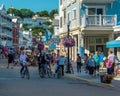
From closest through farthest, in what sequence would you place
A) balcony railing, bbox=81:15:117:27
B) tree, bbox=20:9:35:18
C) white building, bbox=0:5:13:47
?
balcony railing, bbox=81:15:117:27 < white building, bbox=0:5:13:47 < tree, bbox=20:9:35:18

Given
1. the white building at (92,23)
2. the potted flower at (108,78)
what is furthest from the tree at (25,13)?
the potted flower at (108,78)

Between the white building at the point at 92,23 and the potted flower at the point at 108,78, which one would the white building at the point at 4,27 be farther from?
the potted flower at the point at 108,78

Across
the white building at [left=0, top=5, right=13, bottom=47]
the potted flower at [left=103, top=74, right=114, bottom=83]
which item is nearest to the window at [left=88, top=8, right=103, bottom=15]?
the potted flower at [left=103, top=74, right=114, bottom=83]

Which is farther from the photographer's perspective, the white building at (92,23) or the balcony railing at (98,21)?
the white building at (92,23)

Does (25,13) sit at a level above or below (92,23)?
above

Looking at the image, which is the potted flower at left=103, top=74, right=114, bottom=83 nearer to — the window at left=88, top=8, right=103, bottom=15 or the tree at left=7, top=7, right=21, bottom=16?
the window at left=88, top=8, right=103, bottom=15

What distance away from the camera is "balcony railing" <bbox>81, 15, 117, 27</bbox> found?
4433cm

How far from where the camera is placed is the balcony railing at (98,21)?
44.3m

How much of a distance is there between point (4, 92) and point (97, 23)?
2721 cm

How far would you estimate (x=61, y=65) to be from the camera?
1201 inches

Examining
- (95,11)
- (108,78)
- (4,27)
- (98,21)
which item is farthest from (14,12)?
(108,78)

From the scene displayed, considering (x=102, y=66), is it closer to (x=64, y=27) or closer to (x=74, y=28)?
(x=74, y=28)

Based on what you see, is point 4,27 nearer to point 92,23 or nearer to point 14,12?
point 14,12

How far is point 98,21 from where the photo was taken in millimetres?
44625
